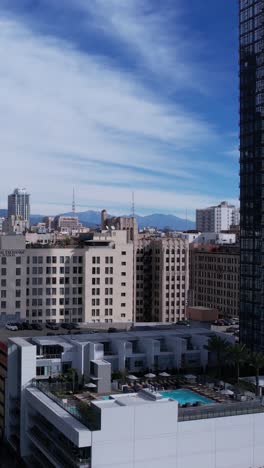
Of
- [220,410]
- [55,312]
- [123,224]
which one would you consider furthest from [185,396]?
[123,224]

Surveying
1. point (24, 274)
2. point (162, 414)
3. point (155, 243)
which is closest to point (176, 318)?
point (155, 243)

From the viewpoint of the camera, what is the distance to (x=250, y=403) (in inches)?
2077

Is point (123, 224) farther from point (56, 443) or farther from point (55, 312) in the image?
point (56, 443)

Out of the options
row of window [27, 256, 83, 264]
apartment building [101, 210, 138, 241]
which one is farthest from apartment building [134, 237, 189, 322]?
Result: row of window [27, 256, 83, 264]

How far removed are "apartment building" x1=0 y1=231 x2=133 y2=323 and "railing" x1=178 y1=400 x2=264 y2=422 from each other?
2595 inches

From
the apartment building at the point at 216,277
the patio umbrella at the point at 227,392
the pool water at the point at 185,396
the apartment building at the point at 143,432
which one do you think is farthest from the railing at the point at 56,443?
the apartment building at the point at 216,277

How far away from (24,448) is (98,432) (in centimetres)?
1803

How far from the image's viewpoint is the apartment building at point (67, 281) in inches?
4456

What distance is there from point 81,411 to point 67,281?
70.4 m

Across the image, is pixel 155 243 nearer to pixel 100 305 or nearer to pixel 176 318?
pixel 176 318

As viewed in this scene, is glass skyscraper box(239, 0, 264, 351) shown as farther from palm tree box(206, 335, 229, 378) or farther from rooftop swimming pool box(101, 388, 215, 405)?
rooftop swimming pool box(101, 388, 215, 405)

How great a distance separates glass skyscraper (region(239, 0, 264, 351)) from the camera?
237ft

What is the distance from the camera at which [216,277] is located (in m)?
156

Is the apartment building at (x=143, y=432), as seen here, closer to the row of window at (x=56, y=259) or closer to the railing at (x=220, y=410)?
the railing at (x=220, y=410)
